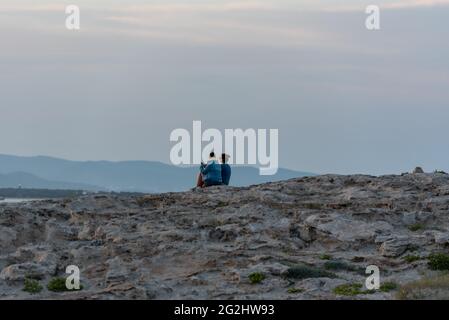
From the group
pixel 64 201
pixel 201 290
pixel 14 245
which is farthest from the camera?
pixel 64 201

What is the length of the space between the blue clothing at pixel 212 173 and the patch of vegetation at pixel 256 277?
9.66 meters

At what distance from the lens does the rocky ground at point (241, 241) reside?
63.8ft

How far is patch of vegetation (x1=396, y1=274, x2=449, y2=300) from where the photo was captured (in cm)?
1762

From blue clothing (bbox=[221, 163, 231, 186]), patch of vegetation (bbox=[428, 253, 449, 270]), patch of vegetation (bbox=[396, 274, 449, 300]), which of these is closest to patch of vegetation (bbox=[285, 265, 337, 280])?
patch of vegetation (bbox=[396, 274, 449, 300])

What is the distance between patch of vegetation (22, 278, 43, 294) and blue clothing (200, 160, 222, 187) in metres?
10.00

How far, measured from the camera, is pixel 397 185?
93.3 feet

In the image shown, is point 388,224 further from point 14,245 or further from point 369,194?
point 14,245

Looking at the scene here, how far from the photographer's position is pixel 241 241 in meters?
23.1

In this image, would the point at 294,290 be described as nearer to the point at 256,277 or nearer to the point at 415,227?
the point at 256,277

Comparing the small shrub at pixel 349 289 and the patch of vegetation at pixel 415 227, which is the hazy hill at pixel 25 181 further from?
the small shrub at pixel 349 289

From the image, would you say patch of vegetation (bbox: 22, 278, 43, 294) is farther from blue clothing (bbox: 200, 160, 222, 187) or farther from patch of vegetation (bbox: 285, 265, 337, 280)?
blue clothing (bbox: 200, 160, 222, 187)
